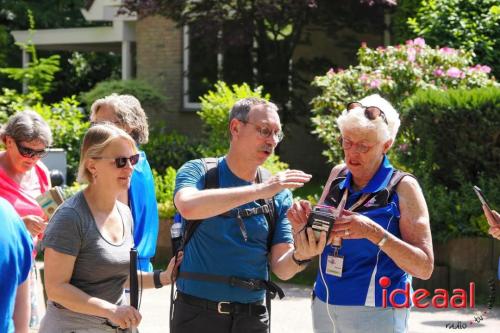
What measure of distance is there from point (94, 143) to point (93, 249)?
0.51m

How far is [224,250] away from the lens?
4430 millimetres

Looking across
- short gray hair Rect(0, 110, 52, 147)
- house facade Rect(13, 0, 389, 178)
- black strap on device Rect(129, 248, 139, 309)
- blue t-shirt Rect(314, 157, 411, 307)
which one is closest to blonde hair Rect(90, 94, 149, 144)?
short gray hair Rect(0, 110, 52, 147)

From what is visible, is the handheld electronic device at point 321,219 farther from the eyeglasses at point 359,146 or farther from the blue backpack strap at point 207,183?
A: the blue backpack strap at point 207,183

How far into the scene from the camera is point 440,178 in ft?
34.7

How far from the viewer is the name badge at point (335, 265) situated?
4109 mm

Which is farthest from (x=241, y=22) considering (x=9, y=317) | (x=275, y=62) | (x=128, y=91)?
(x=9, y=317)

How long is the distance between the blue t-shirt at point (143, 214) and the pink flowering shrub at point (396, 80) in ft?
20.2

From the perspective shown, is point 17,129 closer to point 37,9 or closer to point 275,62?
point 275,62

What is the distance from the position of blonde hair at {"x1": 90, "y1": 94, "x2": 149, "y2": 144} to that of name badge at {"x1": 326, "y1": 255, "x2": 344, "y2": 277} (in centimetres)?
162

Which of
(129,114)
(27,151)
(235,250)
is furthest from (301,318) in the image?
(235,250)

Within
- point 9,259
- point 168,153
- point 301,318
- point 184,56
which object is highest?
point 9,259

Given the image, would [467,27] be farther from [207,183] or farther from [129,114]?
[207,183]

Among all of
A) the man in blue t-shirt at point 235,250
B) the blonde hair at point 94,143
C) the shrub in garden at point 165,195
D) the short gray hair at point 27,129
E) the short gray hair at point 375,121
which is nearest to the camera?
the short gray hair at point 375,121

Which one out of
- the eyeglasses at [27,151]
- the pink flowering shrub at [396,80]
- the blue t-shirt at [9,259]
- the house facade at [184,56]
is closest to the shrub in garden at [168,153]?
the house facade at [184,56]
